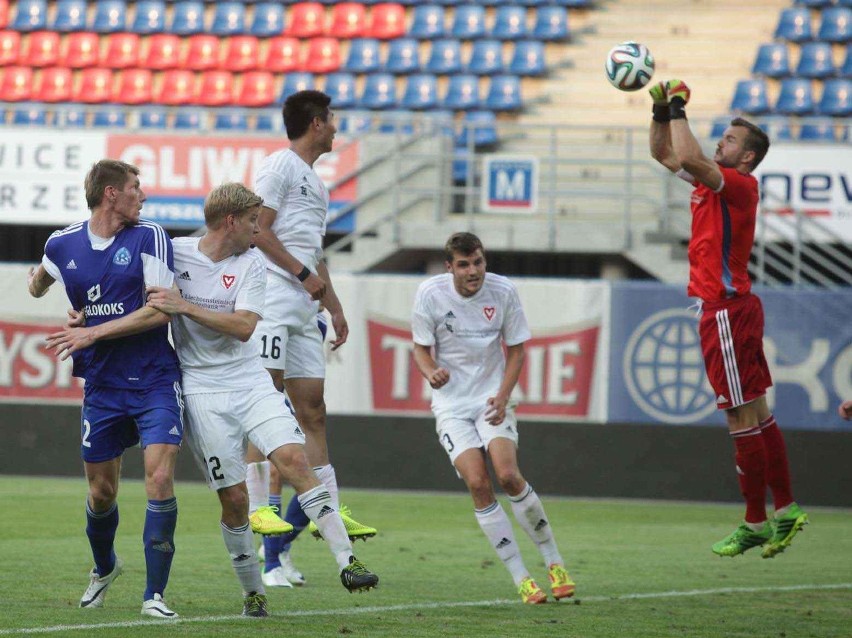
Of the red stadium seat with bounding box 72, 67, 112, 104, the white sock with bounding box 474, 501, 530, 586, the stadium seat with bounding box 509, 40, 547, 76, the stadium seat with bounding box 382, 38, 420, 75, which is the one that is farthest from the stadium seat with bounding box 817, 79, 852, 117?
the white sock with bounding box 474, 501, 530, 586

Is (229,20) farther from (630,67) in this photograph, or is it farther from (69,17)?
(630,67)

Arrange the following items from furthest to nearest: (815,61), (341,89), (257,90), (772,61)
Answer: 1. (257,90)
2. (341,89)
3. (772,61)
4. (815,61)

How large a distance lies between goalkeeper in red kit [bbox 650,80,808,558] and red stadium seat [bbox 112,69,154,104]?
14.2 metres

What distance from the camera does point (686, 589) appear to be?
8891 mm

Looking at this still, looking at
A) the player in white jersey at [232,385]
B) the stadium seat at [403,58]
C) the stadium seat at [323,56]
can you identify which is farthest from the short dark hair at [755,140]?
the stadium seat at [323,56]

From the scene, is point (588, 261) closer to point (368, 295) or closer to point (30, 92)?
point (368, 295)

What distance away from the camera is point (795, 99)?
741 inches

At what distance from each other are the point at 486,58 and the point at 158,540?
576 inches

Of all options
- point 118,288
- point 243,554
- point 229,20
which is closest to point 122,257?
point 118,288

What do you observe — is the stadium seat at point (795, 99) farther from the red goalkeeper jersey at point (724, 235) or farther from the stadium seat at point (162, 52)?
the red goalkeeper jersey at point (724, 235)

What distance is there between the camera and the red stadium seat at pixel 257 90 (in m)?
20.5

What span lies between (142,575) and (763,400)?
3.77 meters

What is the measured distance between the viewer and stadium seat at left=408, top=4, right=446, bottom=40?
824 inches

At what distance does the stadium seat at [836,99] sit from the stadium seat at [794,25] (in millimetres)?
1098
